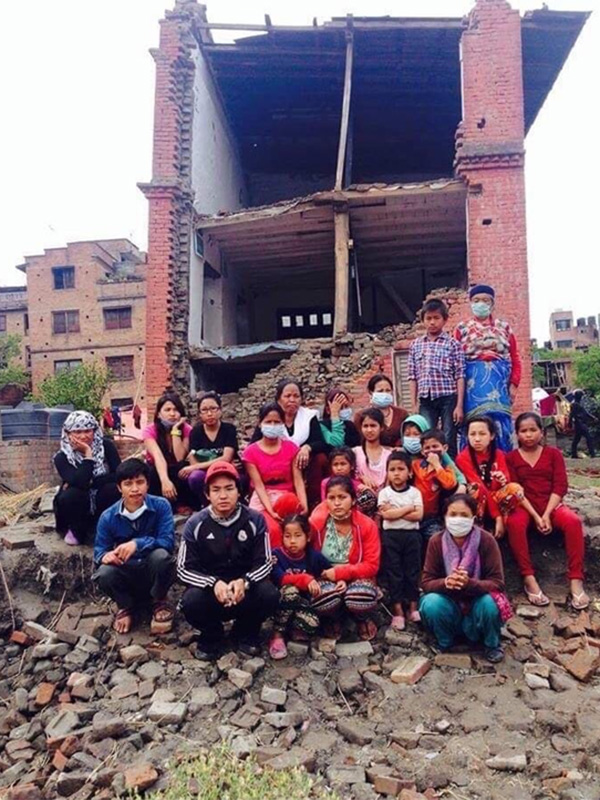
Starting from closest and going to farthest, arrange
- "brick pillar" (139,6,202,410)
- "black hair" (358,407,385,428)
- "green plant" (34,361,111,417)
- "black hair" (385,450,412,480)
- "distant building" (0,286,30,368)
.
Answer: "black hair" (385,450,412,480), "black hair" (358,407,385,428), "brick pillar" (139,6,202,410), "green plant" (34,361,111,417), "distant building" (0,286,30,368)

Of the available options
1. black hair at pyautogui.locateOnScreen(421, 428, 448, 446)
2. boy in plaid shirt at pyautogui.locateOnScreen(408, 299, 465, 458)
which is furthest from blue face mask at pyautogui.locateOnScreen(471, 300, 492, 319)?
black hair at pyautogui.locateOnScreen(421, 428, 448, 446)

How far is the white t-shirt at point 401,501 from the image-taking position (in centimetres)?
468

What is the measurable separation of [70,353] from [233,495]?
32.3 meters

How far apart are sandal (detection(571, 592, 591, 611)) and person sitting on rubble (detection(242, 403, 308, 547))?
2.19 m

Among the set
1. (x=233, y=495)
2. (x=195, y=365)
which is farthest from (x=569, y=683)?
(x=195, y=365)

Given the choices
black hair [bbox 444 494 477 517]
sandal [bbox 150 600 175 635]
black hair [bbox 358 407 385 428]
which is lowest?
sandal [bbox 150 600 175 635]

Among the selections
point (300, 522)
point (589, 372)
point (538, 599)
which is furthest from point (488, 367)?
point (589, 372)

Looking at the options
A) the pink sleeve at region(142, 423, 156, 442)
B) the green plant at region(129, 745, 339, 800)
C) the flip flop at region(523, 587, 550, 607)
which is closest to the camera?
the green plant at region(129, 745, 339, 800)

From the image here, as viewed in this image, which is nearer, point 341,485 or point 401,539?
point 341,485

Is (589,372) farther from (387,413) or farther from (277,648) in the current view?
(277,648)

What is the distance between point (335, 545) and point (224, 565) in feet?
2.74

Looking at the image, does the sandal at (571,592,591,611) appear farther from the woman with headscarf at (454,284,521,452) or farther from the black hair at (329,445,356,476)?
the black hair at (329,445,356,476)

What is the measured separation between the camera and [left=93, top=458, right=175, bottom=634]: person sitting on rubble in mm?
4594

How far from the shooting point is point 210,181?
13.5 metres
